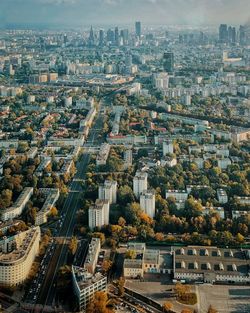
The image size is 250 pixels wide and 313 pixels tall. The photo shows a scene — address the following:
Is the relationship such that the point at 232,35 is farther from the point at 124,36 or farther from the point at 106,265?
the point at 106,265

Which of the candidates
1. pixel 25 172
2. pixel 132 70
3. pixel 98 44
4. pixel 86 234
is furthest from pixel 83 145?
pixel 98 44

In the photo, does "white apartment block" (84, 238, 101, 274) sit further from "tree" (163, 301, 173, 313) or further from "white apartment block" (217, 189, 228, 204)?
"white apartment block" (217, 189, 228, 204)

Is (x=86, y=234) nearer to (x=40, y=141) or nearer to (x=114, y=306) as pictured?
(x=114, y=306)

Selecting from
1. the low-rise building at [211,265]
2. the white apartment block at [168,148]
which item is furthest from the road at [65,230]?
the white apartment block at [168,148]

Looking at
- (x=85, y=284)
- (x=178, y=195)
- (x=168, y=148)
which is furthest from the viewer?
(x=168, y=148)

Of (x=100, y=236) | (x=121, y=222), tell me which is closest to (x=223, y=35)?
(x=121, y=222)

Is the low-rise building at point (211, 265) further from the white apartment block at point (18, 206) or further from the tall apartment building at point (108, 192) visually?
the white apartment block at point (18, 206)

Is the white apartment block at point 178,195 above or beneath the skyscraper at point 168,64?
beneath
